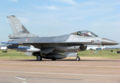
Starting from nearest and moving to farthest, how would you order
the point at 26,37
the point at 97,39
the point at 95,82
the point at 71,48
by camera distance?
the point at 95,82 → the point at 97,39 → the point at 71,48 → the point at 26,37

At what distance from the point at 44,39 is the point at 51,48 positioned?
1140mm

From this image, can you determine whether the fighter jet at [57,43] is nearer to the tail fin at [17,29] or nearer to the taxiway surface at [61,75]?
the tail fin at [17,29]

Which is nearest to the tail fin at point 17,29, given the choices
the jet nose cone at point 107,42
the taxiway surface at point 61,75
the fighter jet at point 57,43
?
the fighter jet at point 57,43

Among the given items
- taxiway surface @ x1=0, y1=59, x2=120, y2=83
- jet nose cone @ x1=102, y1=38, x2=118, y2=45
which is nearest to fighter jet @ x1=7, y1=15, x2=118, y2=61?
jet nose cone @ x1=102, y1=38, x2=118, y2=45

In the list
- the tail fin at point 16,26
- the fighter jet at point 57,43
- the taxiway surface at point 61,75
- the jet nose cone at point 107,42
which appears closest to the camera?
the taxiway surface at point 61,75

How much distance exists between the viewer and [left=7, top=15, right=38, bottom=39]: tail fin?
90.9 ft

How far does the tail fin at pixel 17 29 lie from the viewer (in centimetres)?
2771

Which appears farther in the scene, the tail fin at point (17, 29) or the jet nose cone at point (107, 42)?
the tail fin at point (17, 29)

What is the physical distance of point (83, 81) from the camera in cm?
842

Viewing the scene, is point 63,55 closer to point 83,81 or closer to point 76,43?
point 76,43

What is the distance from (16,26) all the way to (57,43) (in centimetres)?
721

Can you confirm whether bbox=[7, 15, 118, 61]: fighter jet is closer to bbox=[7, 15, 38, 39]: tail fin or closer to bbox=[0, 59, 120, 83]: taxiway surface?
bbox=[7, 15, 38, 39]: tail fin

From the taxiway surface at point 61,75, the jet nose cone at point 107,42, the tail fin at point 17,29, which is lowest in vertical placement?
the taxiway surface at point 61,75

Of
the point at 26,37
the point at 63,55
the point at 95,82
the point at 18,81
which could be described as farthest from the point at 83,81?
the point at 26,37
